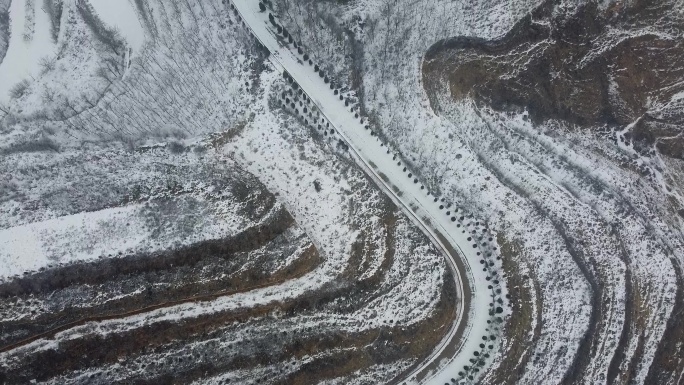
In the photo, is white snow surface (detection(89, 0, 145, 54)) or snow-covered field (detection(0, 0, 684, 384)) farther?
white snow surface (detection(89, 0, 145, 54))

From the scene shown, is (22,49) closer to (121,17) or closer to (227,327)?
(121,17)

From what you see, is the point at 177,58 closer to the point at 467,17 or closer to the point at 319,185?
the point at 319,185

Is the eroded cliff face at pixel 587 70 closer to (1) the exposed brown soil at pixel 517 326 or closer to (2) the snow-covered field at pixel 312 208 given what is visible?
(2) the snow-covered field at pixel 312 208

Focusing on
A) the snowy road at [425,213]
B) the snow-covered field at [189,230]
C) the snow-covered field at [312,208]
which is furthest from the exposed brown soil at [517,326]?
the snow-covered field at [189,230]

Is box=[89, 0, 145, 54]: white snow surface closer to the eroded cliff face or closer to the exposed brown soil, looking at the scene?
the eroded cliff face

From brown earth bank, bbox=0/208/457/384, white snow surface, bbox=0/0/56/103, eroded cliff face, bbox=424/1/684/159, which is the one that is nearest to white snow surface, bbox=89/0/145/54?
white snow surface, bbox=0/0/56/103
